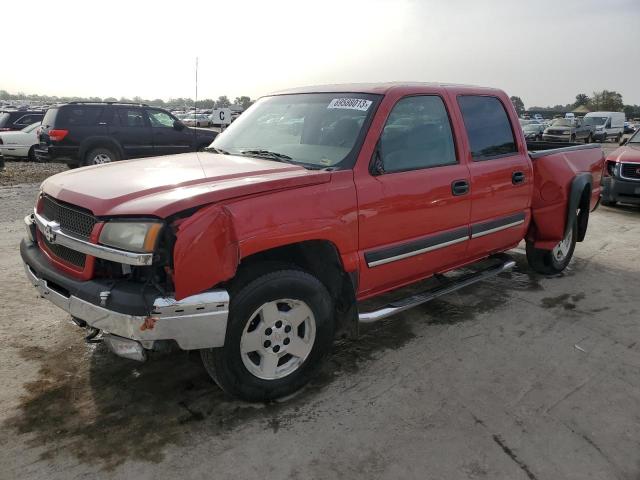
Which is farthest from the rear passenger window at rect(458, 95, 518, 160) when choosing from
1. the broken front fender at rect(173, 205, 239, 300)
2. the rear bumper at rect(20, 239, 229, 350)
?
the rear bumper at rect(20, 239, 229, 350)

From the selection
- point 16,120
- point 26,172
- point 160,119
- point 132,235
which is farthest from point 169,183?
point 16,120

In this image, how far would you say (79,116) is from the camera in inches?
480

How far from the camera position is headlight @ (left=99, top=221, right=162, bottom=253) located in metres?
2.59

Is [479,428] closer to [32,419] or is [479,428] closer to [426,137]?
[426,137]

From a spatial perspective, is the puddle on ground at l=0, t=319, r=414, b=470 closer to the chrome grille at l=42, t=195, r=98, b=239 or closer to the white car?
the chrome grille at l=42, t=195, r=98, b=239

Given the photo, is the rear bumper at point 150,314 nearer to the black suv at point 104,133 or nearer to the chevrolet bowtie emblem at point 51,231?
the chevrolet bowtie emblem at point 51,231

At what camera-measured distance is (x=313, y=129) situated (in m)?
3.78

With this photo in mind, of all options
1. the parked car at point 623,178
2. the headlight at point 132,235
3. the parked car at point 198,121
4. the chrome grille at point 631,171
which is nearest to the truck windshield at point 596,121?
the parked car at point 198,121

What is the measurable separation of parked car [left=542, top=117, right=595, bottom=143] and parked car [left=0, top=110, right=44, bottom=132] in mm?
23409

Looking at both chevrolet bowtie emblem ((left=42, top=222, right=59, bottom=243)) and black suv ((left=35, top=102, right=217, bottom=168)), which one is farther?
black suv ((left=35, top=102, right=217, bottom=168))

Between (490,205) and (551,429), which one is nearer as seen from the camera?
(551,429)

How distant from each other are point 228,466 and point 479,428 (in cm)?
136

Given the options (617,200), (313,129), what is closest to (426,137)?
(313,129)

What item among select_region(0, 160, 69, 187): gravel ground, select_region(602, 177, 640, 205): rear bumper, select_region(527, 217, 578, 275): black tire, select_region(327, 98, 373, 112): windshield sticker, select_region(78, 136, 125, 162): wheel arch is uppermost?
select_region(327, 98, 373, 112): windshield sticker
